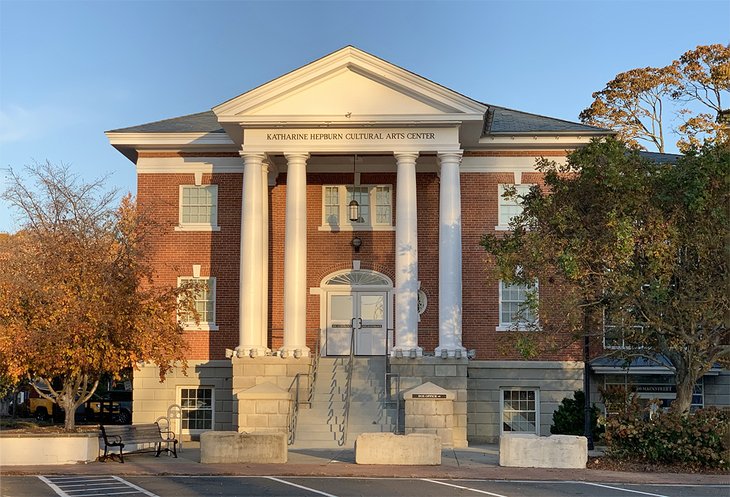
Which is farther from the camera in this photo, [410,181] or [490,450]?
[410,181]

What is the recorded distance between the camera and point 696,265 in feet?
69.4

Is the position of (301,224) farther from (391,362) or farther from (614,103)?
(614,103)

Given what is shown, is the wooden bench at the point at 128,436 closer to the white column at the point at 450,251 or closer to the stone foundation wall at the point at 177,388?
the stone foundation wall at the point at 177,388

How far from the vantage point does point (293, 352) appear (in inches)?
1095

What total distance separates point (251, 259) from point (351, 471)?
10119 millimetres

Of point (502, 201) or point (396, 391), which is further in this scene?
point (502, 201)

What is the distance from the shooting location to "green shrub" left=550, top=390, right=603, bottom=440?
27242 millimetres

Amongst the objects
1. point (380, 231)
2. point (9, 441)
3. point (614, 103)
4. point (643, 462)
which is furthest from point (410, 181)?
point (614, 103)

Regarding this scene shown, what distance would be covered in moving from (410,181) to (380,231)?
323cm

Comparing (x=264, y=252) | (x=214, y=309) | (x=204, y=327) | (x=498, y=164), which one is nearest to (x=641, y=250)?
(x=498, y=164)

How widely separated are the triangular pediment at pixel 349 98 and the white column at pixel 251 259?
4.85 feet

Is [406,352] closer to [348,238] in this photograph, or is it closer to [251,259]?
[348,238]

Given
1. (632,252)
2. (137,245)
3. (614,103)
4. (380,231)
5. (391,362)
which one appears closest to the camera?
(632,252)

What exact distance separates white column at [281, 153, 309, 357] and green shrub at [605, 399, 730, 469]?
9.92 meters
